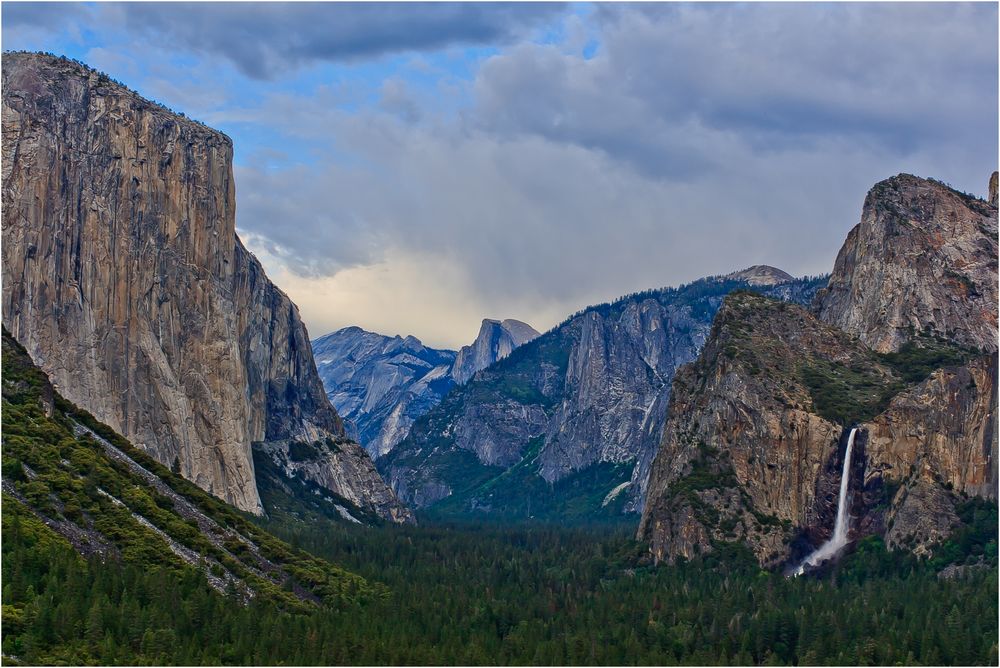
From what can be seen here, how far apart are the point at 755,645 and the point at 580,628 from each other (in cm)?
2240

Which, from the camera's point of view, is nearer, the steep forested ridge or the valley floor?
Result: the valley floor

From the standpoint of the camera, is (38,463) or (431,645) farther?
(38,463)

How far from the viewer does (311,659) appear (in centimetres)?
15200

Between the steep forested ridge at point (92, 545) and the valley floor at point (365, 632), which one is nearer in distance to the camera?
the valley floor at point (365, 632)

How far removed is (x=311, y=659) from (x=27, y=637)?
29.1 meters

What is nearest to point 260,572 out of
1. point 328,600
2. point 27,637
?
point 328,600

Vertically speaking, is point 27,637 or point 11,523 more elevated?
point 11,523

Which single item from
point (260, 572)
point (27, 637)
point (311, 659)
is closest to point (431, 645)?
point (311, 659)

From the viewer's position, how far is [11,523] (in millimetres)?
166875

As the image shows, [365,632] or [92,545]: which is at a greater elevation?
[92,545]

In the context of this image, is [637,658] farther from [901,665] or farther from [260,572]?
[260,572]

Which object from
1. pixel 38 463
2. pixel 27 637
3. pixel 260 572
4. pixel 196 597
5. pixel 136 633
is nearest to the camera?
pixel 27 637

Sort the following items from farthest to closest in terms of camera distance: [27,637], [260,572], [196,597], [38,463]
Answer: [260,572]
[38,463]
[196,597]
[27,637]

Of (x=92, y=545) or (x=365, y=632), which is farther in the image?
(x=92, y=545)
